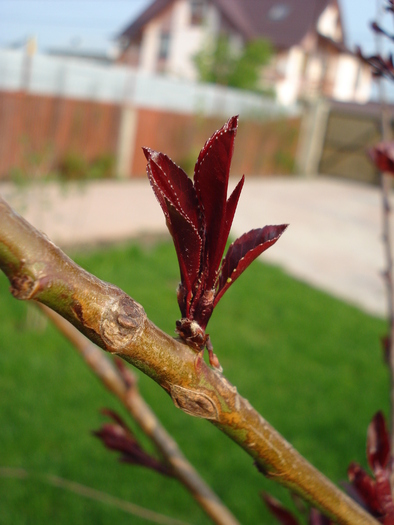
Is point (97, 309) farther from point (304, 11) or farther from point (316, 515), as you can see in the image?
point (304, 11)

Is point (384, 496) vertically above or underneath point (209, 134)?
above

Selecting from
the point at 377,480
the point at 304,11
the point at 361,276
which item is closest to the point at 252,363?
the point at 361,276

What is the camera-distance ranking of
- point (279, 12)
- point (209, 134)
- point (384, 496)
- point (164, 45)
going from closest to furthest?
point (384, 496)
point (209, 134)
point (279, 12)
point (164, 45)

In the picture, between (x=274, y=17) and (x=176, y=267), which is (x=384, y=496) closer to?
(x=176, y=267)

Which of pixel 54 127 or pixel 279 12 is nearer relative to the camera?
pixel 54 127

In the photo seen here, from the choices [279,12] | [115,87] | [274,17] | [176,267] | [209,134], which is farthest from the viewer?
[274,17]

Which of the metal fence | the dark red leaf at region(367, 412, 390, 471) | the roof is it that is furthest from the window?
the dark red leaf at region(367, 412, 390, 471)

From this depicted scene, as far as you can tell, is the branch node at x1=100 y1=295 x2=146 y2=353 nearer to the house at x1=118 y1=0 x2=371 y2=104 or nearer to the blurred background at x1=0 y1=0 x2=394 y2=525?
the blurred background at x1=0 y1=0 x2=394 y2=525

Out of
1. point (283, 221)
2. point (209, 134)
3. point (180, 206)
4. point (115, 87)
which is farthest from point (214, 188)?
point (209, 134)
